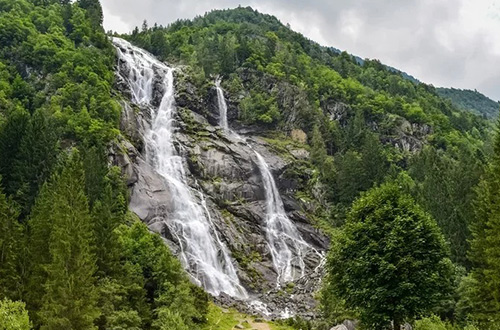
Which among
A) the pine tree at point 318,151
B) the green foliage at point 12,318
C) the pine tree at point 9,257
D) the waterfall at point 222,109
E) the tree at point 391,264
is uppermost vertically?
the waterfall at point 222,109

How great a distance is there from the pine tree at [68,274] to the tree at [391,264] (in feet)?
57.3

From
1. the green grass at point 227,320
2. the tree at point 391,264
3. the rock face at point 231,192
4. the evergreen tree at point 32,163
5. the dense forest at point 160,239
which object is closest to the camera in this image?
the tree at point 391,264

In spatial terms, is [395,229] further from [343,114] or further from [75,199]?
[343,114]

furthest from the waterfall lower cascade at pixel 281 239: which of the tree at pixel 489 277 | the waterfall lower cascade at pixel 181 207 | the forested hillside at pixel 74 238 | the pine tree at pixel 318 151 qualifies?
the tree at pixel 489 277

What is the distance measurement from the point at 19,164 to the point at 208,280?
960 inches

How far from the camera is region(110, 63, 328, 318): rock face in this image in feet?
189

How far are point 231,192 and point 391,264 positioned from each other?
44552mm

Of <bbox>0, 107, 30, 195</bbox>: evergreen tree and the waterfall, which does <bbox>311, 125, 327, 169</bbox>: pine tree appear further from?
<bbox>0, 107, 30, 195</bbox>: evergreen tree

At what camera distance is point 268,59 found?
121875mm

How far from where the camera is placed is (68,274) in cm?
3122

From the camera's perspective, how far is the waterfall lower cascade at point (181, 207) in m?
56.2

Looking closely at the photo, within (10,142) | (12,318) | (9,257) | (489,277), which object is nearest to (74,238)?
(9,257)

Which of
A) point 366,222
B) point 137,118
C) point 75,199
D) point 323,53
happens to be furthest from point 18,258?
point 323,53

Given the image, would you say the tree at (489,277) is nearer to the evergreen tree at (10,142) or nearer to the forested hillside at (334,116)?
the forested hillside at (334,116)
